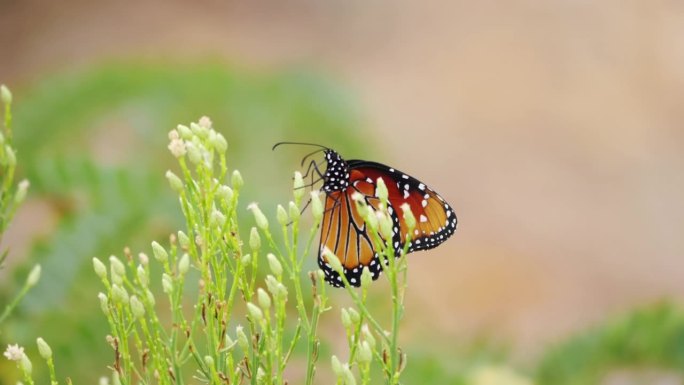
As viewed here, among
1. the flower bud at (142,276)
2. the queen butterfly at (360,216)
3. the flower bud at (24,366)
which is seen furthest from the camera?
the queen butterfly at (360,216)

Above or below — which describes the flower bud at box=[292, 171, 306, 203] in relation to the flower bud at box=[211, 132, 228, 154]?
above

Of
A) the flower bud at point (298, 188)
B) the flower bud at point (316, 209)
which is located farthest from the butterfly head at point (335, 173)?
the flower bud at point (316, 209)

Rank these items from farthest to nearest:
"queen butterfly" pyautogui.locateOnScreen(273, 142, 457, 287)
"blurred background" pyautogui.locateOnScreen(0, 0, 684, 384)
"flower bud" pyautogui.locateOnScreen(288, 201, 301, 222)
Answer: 1. "blurred background" pyautogui.locateOnScreen(0, 0, 684, 384)
2. "queen butterfly" pyautogui.locateOnScreen(273, 142, 457, 287)
3. "flower bud" pyautogui.locateOnScreen(288, 201, 301, 222)

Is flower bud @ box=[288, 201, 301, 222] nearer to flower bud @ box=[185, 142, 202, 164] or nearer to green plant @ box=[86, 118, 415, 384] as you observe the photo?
green plant @ box=[86, 118, 415, 384]

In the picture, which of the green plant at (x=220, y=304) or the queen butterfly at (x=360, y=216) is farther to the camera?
the queen butterfly at (x=360, y=216)

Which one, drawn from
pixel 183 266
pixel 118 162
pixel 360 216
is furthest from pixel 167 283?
pixel 118 162

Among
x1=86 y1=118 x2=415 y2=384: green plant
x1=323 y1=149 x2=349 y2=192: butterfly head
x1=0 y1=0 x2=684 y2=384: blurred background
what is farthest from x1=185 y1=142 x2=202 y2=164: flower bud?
x1=0 y1=0 x2=684 y2=384: blurred background

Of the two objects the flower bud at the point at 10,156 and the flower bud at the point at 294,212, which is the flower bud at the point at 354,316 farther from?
the flower bud at the point at 10,156
